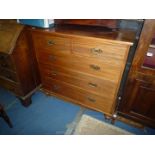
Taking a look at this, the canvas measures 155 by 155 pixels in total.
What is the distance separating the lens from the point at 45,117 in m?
1.84

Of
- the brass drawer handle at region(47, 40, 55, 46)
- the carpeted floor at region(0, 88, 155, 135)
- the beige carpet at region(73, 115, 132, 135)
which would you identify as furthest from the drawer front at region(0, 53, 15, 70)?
the beige carpet at region(73, 115, 132, 135)

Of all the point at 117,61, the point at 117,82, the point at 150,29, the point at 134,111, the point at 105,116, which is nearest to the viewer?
the point at 150,29

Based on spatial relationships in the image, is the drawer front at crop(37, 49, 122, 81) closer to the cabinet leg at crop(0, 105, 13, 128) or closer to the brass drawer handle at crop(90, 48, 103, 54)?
the brass drawer handle at crop(90, 48, 103, 54)

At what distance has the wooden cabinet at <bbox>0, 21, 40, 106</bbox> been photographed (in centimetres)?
156

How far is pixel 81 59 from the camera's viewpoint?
1465mm

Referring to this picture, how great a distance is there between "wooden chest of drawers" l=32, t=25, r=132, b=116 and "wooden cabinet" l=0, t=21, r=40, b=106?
0.12 metres

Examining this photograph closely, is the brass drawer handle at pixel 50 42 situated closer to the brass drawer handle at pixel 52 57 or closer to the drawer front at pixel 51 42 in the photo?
the drawer front at pixel 51 42

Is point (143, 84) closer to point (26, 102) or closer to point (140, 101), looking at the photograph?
point (140, 101)

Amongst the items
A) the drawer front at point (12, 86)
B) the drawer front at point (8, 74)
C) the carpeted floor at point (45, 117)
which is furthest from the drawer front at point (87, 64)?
the carpeted floor at point (45, 117)

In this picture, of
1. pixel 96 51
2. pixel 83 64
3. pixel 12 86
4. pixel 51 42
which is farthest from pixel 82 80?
pixel 12 86

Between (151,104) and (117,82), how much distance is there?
0.42m

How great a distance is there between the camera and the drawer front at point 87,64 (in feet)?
4.42
